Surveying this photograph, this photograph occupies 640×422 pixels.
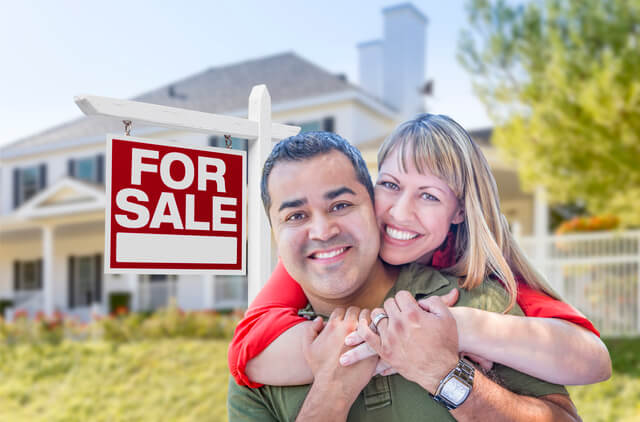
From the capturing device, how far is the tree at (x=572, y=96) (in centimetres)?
924

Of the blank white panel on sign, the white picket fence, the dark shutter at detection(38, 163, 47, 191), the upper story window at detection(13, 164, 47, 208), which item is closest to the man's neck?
the blank white panel on sign

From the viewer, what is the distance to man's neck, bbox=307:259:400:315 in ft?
6.59

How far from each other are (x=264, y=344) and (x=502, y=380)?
0.67 m

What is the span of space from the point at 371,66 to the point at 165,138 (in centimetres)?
569

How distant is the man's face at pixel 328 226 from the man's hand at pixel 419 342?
0.20m

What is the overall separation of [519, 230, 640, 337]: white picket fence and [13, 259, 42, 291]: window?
16251 mm

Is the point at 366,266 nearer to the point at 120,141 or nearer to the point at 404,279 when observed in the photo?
the point at 404,279

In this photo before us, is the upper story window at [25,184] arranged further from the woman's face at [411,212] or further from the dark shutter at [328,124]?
the woman's face at [411,212]

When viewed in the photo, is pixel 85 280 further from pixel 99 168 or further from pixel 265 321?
pixel 265 321

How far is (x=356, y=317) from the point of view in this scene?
188 centimetres

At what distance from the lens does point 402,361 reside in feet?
5.85

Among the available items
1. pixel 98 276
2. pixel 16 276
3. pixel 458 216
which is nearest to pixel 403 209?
pixel 458 216

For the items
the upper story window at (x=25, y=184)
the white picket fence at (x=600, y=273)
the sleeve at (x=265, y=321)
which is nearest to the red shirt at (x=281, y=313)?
the sleeve at (x=265, y=321)

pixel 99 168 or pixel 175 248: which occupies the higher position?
pixel 99 168
